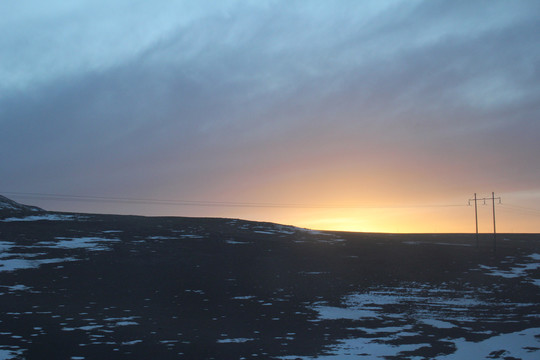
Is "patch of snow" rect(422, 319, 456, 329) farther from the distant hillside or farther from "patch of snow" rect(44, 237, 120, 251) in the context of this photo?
the distant hillside

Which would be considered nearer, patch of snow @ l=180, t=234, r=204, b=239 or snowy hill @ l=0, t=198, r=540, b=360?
snowy hill @ l=0, t=198, r=540, b=360

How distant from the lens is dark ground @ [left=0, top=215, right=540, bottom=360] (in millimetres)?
21328

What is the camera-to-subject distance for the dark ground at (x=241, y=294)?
21.3 m

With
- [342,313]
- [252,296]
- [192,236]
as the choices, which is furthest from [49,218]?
[342,313]

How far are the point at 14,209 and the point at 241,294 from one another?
4630 cm

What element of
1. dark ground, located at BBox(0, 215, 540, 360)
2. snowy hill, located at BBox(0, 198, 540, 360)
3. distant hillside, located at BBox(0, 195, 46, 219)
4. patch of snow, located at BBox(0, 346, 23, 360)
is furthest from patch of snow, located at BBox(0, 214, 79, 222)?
patch of snow, located at BBox(0, 346, 23, 360)

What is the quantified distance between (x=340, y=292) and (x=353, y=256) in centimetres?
1789

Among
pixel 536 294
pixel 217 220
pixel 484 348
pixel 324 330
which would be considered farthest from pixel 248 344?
pixel 217 220

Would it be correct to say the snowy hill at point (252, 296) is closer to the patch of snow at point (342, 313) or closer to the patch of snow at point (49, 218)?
the patch of snow at point (342, 313)

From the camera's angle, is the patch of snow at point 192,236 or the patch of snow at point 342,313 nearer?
the patch of snow at point 342,313

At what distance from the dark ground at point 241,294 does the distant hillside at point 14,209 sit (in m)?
4.89

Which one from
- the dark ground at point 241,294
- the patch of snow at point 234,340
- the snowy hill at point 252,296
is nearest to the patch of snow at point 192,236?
the dark ground at point 241,294

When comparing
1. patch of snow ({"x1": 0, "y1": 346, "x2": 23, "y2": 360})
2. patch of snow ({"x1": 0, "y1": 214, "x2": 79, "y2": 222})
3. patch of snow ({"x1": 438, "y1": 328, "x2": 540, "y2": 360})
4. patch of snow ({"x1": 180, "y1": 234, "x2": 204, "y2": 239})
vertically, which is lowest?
patch of snow ({"x1": 0, "y1": 346, "x2": 23, "y2": 360})

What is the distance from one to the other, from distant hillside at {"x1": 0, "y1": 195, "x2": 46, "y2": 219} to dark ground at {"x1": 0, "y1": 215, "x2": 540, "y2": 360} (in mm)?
4893
